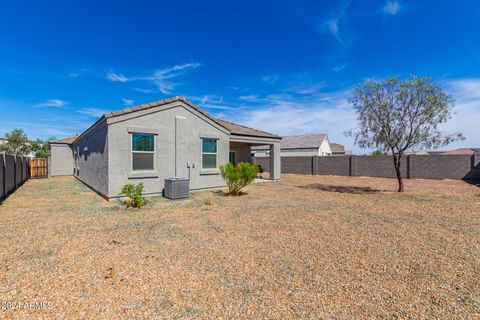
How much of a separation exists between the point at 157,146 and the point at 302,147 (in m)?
24.8

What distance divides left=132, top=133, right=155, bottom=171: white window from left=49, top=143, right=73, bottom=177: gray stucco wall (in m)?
16.6

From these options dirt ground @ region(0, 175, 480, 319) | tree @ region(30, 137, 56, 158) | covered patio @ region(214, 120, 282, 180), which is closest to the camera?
dirt ground @ region(0, 175, 480, 319)

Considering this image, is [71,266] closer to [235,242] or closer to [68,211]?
[235,242]

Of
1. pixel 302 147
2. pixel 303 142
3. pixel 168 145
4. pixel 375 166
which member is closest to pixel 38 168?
pixel 168 145

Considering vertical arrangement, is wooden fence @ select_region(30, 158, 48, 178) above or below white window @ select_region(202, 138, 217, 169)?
below

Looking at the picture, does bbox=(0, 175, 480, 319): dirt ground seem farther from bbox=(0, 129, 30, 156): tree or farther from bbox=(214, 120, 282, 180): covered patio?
bbox=(0, 129, 30, 156): tree

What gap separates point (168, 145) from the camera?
10.2 meters

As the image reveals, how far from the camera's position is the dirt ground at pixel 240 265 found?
2.70m

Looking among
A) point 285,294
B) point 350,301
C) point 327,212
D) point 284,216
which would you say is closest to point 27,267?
point 285,294

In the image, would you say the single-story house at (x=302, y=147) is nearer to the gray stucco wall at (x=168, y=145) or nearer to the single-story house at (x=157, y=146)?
the single-story house at (x=157, y=146)

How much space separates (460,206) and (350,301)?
341 inches

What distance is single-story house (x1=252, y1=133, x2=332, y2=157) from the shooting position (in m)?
30.5

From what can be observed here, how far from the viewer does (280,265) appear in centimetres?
376

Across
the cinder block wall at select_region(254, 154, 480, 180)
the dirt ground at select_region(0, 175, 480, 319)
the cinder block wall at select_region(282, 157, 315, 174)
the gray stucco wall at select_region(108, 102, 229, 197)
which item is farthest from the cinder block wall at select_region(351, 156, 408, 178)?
the gray stucco wall at select_region(108, 102, 229, 197)
